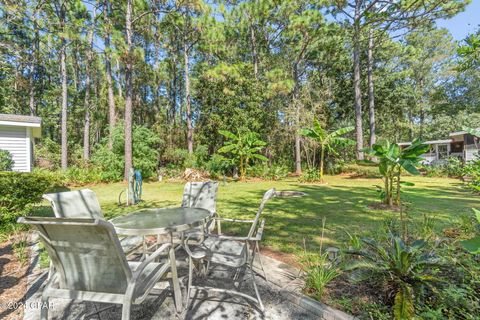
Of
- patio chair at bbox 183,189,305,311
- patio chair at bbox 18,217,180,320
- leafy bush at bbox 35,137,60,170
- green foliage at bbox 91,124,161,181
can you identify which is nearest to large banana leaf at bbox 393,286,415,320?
patio chair at bbox 183,189,305,311

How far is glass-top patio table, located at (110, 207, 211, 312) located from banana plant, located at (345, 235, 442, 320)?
161cm

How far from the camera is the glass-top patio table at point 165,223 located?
2.16 metres

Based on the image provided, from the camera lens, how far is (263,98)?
15.7 metres

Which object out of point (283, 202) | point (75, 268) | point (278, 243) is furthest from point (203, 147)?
point (75, 268)

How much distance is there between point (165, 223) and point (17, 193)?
3855 millimetres

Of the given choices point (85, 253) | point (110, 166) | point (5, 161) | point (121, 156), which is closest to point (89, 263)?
point (85, 253)

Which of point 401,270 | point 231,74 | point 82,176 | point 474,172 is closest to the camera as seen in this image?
point 401,270

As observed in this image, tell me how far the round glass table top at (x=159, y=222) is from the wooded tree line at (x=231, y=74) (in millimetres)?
9780

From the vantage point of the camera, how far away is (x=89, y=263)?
5.53 feet

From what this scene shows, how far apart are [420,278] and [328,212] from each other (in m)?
3.89

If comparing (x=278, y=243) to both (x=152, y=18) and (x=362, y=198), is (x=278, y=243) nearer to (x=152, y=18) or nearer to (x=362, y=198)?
(x=362, y=198)

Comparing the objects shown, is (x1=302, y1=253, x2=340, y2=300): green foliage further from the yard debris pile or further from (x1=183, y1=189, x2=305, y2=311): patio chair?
the yard debris pile

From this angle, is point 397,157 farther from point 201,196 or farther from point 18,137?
point 18,137

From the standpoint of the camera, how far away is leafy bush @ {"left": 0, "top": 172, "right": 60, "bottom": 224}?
4.20 metres
